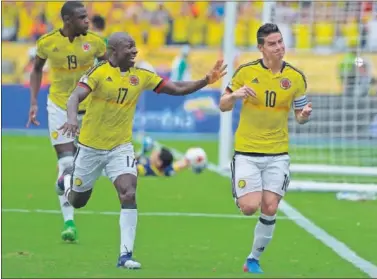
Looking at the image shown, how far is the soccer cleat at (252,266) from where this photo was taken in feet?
33.6

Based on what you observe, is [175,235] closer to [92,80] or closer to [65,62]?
[65,62]

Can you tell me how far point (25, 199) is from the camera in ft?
53.2

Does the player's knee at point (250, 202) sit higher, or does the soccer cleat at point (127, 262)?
the player's knee at point (250, 202)

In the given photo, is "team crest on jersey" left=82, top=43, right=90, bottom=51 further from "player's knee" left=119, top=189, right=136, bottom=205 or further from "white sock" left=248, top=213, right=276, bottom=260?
"white sock" left=248, top=213, right=276, bottom=260

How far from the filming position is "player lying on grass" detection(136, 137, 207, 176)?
64.9ft

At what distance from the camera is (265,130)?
10.7 m

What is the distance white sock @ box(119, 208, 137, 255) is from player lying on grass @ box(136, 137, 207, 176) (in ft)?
30.2

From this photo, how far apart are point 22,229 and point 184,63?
14.7 m

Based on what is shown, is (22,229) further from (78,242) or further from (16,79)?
(16,79)

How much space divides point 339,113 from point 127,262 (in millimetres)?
9879

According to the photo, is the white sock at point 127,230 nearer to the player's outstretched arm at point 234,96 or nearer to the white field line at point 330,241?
the player's outstretched arm at point 234,96

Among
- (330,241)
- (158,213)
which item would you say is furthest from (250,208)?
(158,213)

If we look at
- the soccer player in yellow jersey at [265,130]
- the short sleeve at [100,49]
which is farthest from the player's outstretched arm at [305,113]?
the short sleeve at [100,49]

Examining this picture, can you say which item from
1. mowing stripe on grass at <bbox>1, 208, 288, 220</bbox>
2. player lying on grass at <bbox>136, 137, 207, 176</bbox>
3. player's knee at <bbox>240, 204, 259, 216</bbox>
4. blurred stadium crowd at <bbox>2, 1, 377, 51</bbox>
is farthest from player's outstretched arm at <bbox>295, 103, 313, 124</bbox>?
blurred stadium crowd at <bbox>2, 1, 377, 51</bbox>
